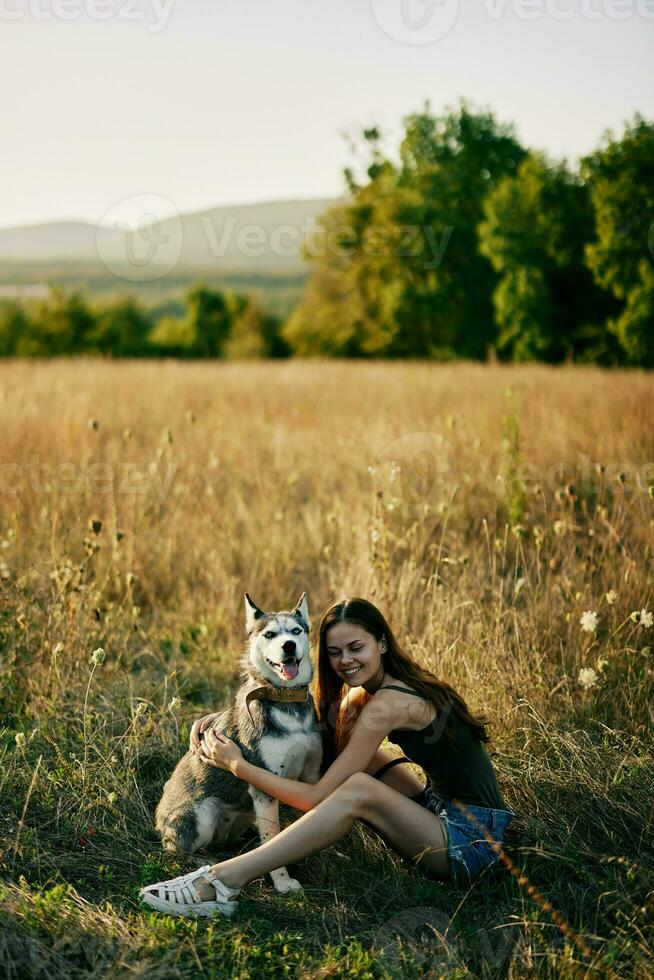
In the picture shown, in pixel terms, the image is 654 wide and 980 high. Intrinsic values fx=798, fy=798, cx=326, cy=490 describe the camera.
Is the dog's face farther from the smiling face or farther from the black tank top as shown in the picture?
the black tank top

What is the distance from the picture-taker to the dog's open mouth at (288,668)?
306cm

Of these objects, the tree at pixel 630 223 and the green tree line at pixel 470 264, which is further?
the green tree line at pixel 470 264

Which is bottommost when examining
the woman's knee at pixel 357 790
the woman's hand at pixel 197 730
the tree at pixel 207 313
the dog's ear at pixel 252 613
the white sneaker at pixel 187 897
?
the white sneaker at pixel 187 897

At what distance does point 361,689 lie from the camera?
3.54m

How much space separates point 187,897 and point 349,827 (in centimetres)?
65

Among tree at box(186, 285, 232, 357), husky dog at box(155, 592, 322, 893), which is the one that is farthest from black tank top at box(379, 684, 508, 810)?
tree at box(186, 285, 232, 357)

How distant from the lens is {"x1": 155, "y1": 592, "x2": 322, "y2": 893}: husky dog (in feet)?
10.4

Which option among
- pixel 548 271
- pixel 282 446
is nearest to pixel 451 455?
pixel 282 446

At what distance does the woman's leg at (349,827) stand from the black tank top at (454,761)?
0.16m

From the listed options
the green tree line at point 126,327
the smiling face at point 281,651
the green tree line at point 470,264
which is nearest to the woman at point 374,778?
the smiling face at point 281,651

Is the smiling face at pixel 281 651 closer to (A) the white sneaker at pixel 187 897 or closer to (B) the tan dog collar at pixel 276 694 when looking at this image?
(B) the tan dog collar at pixel 276 694

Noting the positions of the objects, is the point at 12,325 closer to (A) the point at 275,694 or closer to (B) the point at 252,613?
(B) the point at 252,613

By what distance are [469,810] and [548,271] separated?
25861 millimetres

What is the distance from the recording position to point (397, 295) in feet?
113
